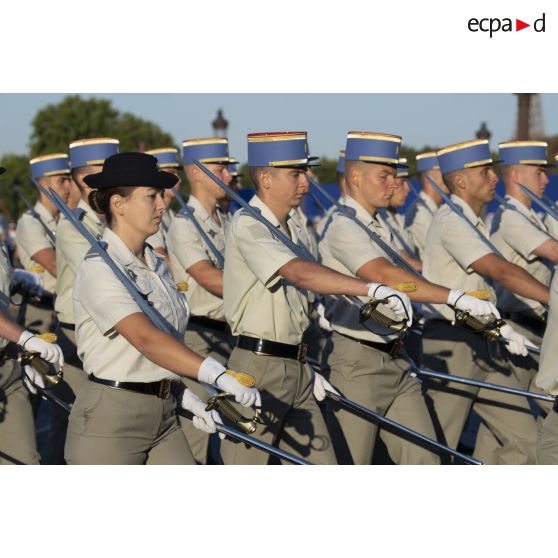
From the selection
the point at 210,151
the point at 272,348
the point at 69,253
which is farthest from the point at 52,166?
the point at 272,348

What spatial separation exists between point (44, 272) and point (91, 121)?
58.4 metres

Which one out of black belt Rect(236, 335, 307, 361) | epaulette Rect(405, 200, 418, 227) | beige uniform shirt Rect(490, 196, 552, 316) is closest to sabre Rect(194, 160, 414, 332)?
black belt Rect(236, 335, 307, 361)

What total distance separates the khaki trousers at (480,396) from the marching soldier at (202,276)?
1286mm

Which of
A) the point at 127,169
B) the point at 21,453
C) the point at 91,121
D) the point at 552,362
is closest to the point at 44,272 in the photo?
the point at 21,453

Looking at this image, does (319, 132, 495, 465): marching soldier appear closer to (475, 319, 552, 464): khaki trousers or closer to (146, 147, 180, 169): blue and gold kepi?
(475, 319, 552, 464): khaki trousers

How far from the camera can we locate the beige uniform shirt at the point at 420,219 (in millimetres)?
11070

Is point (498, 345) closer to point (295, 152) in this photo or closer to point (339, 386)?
point (339, 386)

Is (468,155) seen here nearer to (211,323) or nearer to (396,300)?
(211,323)

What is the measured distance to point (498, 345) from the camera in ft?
22.4

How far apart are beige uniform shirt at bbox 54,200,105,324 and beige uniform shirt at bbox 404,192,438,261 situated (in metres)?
4.54

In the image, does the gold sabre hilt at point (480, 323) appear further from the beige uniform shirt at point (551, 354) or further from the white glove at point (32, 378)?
the white glove at point (32, 378)

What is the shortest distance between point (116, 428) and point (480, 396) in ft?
9.91

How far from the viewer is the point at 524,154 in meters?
8.09

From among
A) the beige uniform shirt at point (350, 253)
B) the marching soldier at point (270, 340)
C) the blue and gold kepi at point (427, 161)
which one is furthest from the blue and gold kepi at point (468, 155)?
the blue and gold kepi at point (427, 161)
